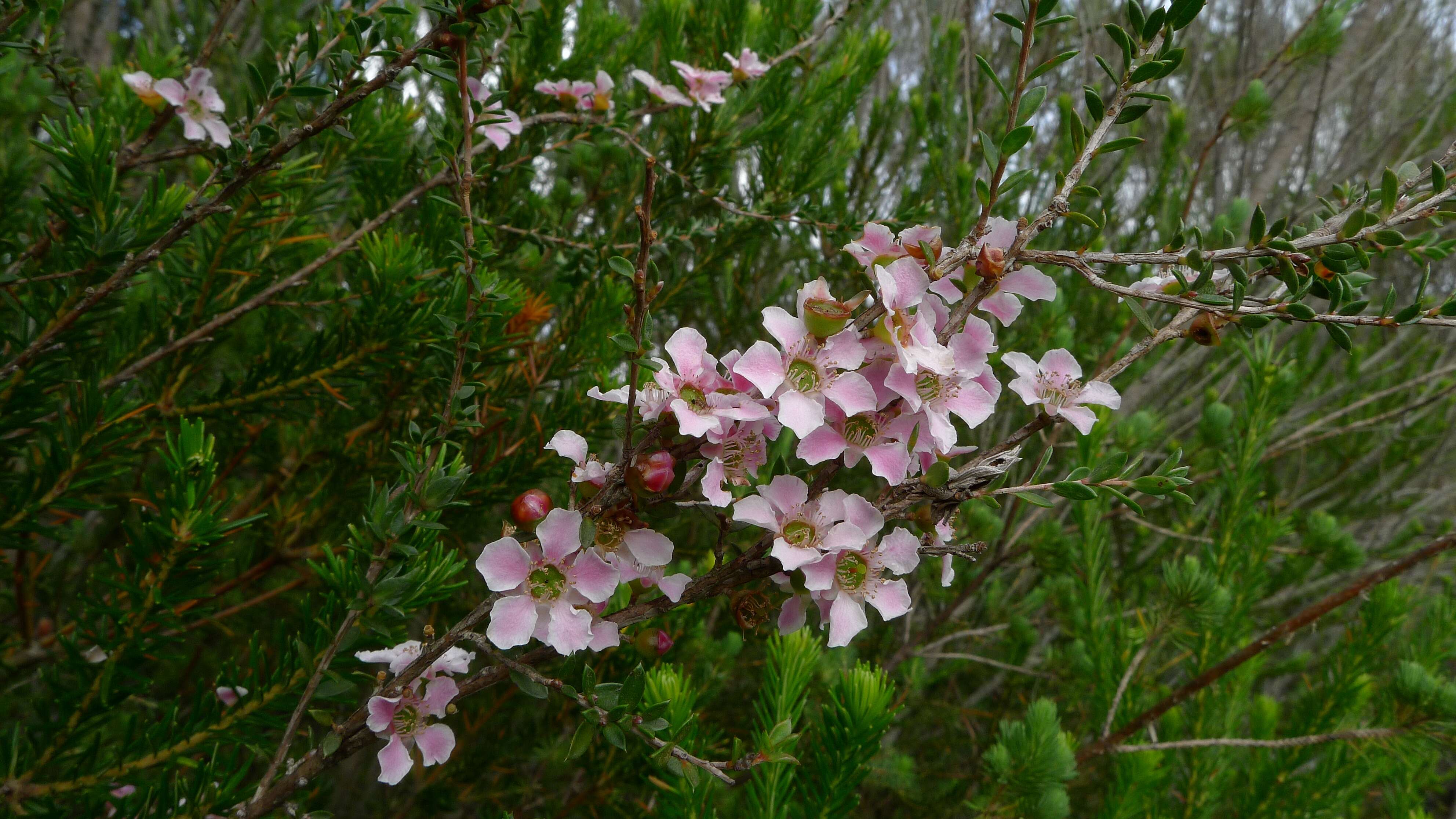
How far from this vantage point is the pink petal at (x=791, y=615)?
2.66ft

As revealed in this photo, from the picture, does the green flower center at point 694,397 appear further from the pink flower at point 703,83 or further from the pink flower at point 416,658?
the pink flower at point 703,83

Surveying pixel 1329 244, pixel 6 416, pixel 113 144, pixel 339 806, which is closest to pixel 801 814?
pixel 1329 244

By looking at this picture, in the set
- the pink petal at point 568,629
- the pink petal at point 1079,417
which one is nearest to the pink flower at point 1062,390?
the pink petal at point 1079,417

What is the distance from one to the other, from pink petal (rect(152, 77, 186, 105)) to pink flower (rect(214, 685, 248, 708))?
0.90m

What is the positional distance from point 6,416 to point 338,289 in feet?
1.69

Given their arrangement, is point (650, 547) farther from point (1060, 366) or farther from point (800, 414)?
point (1060, 366)

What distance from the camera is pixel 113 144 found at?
3.78ft

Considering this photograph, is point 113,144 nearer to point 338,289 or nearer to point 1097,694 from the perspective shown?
point 338,289

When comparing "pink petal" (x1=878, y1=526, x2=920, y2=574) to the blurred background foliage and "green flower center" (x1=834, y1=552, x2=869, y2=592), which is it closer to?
"green flower center" (x1=834, y1=552, x2=869, y2=592)

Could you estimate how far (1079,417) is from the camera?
79 centimetres

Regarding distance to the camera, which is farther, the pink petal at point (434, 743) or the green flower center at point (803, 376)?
the pink petal at point (434, 743)

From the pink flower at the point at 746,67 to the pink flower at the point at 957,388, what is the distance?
0.97 meters

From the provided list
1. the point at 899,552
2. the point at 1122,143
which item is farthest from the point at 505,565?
the point at 1122,143

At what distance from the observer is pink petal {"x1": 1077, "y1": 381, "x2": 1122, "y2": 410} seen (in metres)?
0.80
